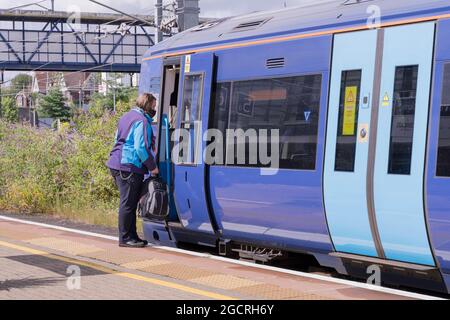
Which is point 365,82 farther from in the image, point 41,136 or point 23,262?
point 41,136

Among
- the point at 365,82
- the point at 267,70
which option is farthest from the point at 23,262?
the point at 365,82

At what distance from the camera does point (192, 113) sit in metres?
9.53

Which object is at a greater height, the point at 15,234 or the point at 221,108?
the point at 221,108

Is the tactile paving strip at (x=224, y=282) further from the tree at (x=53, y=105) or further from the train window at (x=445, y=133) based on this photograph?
the tree at (x=53, y=105)

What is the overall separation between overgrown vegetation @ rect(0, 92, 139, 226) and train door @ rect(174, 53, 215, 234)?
409 centimetres

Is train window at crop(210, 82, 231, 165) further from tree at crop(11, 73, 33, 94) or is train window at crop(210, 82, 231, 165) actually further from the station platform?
tree at crop(11, 73, 33, 94)

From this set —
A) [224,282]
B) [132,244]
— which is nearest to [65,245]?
[132,244]

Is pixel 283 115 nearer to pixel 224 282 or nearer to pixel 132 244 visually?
pixel 224 282

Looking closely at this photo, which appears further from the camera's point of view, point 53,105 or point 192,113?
point 53,105

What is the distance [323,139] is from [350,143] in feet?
1.20

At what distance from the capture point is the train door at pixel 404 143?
264 inches

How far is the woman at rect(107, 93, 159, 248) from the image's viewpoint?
9445mm

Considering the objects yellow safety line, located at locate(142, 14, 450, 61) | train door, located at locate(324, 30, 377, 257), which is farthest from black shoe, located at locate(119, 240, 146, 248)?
train door, located at locate(324, 30, 377, 257)
